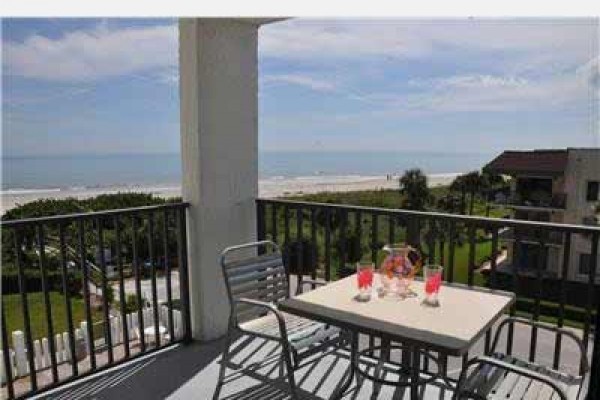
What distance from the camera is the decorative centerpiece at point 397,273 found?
2.23 meters

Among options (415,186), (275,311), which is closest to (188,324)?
(275,311)

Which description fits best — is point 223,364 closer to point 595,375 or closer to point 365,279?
point 365,279

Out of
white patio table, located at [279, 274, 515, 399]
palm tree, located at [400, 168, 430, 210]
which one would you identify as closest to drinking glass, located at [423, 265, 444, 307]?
white patio table, located at [279, 274, 515, 399]

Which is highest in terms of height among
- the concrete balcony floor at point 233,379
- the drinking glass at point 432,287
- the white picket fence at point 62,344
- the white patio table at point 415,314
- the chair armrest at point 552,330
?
the drinking glass at point 432,287

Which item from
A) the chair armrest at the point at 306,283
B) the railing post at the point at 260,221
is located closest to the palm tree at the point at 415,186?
the railing post at the point at 260,221

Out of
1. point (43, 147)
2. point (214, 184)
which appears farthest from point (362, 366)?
point (43, 147)

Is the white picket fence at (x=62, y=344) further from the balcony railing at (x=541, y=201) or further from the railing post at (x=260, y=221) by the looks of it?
the balcony railing at (x=541, y=201)

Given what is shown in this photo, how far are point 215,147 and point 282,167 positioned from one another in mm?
12143

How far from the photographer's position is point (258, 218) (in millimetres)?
3797

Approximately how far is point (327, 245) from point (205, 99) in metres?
1.41

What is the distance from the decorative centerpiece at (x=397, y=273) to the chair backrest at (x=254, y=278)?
85 cm

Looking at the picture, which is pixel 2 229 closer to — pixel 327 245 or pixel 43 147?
pixel 327 245

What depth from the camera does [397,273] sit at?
223 centimetres

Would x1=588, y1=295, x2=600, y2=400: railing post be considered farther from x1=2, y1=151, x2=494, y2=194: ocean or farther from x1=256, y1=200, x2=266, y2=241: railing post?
x1=2, y1=151, x2=494, y2=194: ocean
